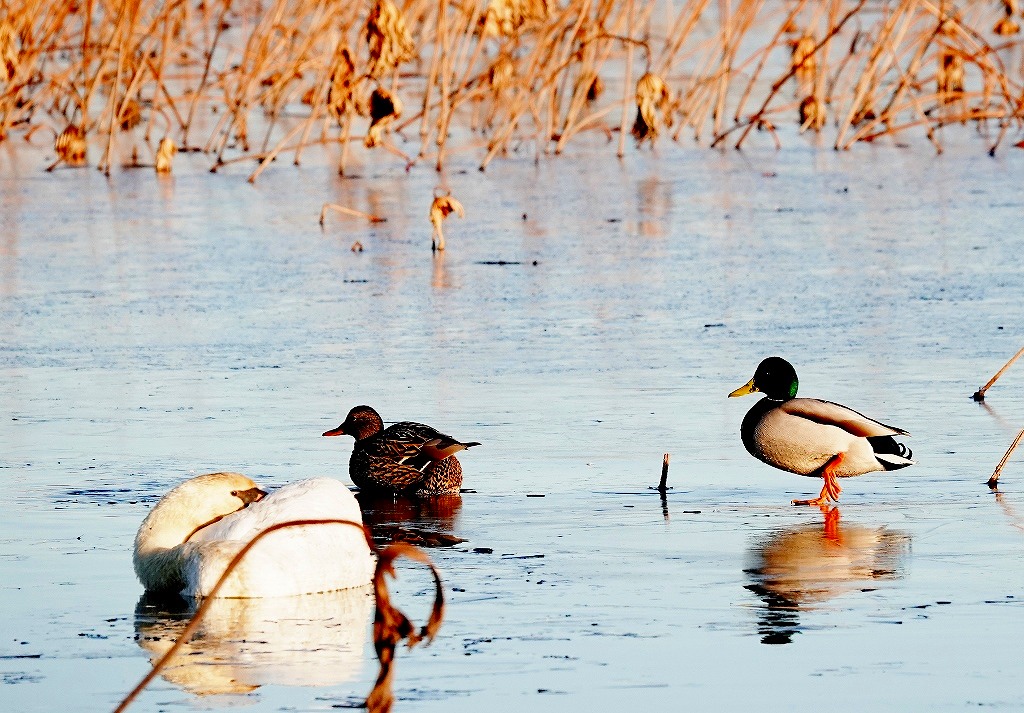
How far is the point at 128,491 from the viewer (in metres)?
6.92

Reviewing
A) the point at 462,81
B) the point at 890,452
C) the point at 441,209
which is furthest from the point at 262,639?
the point at 462,81

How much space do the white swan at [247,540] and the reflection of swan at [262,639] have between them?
0.05m

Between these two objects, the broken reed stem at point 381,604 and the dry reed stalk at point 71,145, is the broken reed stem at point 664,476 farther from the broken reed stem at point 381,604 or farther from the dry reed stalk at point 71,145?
the dry reed stalk at point 71,145

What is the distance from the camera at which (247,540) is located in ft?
17.7

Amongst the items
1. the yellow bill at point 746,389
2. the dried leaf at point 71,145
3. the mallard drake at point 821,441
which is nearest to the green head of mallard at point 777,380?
the yellow bill at point 746,389

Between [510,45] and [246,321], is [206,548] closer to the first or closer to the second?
[246,321]

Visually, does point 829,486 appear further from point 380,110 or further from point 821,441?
point 380,110

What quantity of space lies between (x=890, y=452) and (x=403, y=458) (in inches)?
66.1

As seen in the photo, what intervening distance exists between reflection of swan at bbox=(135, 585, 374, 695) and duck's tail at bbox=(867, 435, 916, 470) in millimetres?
2165

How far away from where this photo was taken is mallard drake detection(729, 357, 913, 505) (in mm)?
7023

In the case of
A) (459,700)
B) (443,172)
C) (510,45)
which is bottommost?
(459,700)

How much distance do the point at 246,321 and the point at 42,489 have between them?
3.70m

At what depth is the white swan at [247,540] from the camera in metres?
5.46

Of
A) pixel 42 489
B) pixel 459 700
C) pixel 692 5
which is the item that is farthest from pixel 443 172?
pixel 459 700
